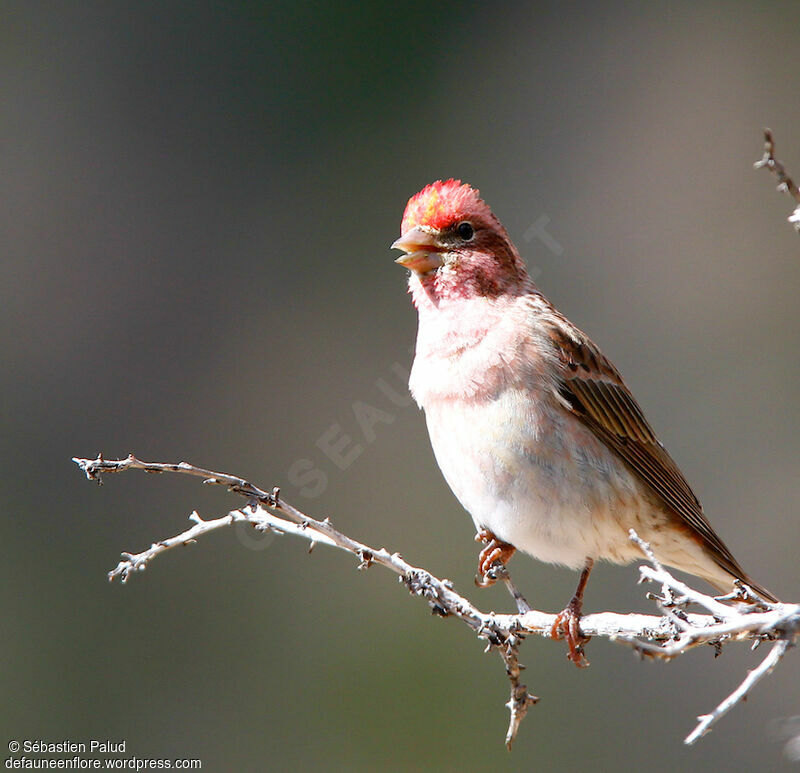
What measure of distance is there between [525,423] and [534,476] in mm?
208

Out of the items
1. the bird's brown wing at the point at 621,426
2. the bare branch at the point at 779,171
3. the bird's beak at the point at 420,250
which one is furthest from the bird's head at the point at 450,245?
the bare branch at the point at 779,171

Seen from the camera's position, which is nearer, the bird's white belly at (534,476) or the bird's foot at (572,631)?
the bird's foot at (572,631)

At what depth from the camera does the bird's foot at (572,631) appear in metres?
4.21

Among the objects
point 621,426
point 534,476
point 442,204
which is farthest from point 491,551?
point 442,204

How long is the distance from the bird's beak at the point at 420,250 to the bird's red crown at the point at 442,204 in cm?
5

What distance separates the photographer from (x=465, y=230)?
496cm

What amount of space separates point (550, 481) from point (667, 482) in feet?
2.19

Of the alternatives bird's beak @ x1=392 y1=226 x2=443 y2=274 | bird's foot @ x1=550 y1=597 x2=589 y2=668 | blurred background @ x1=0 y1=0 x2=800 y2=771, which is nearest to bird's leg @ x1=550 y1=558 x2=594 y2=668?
bird's foot @ x1=550 y1=597 x2=589 y2=668

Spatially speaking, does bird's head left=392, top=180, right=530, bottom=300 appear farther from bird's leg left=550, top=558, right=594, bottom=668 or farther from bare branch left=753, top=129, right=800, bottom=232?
bare branch left=753, top=129, right=800, bottom=232

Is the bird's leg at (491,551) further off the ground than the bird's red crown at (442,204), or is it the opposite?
the bird's red crown at (442,204)

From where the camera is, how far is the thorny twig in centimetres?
306

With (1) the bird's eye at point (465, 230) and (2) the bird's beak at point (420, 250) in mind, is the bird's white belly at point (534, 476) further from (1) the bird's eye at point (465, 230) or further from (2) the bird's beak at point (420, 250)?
(1) the bird's eye at point (465, 230)

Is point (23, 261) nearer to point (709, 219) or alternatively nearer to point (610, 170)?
point (610, 170)

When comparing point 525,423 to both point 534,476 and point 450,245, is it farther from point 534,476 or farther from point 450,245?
point 450,245
